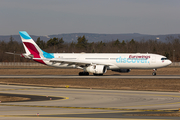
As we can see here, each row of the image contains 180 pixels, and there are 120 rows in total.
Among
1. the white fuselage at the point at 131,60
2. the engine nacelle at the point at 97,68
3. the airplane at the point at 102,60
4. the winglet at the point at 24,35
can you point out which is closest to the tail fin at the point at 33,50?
the airplane at the point at 102,60

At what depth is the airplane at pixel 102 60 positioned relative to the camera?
5097cm

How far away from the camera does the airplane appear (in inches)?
2007

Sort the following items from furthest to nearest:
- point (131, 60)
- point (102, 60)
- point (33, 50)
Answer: point (33, 50) → point (102, 60) → point (131, 60)

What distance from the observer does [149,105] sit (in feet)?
63.0

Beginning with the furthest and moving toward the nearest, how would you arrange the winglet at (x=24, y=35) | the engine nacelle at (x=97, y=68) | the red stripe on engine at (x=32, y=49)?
the winglet at (x=24, y=35) → the red stripe on engine at (x=32, y=49) → the engine nacelle at (x=97, y=68)

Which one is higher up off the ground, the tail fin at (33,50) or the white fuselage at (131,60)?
the tail fin at (33,50)

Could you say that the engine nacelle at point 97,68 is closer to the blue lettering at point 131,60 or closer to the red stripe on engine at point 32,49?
the blue lettering at point 131,60

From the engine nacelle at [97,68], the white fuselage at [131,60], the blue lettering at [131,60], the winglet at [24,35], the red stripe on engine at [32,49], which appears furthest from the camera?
the winglet at [24,35]

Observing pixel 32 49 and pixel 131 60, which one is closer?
pixel 131 60

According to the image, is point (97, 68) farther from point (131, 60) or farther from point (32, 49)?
point (32, 49)

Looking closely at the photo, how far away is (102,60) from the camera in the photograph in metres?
52.9

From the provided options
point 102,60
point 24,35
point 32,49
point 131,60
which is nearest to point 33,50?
point 32,49

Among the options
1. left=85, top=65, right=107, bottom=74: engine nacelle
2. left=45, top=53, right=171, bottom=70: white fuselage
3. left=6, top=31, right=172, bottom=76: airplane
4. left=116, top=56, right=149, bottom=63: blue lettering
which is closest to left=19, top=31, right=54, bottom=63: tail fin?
left=6, top=31, right=172, bottom=76: airplane

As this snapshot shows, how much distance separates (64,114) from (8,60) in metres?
144
